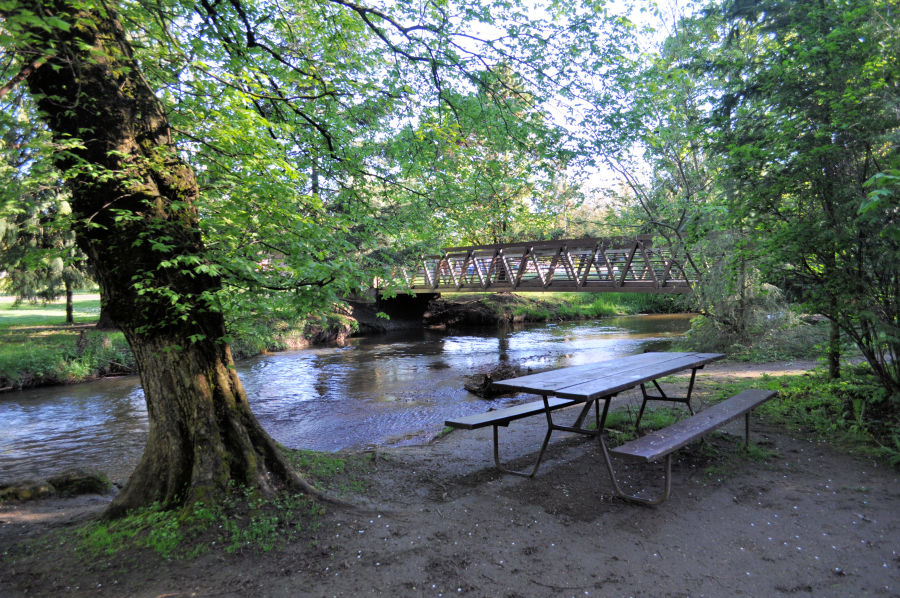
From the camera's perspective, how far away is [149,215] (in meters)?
3.65

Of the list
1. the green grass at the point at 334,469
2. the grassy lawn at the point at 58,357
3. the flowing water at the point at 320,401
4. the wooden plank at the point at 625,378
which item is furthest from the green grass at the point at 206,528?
the grassy lawn at the point at 58,357

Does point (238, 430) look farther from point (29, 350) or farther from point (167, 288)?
point (29, 350)

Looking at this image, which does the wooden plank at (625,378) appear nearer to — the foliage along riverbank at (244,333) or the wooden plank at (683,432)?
the wooden plank at (683,432)

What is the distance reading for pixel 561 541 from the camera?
10.7 ft

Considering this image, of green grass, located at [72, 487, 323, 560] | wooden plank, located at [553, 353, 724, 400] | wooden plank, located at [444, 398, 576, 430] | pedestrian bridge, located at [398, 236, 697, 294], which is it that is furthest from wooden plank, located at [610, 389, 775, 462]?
pedestrian bridge, located at [398, 236, 697, 294]

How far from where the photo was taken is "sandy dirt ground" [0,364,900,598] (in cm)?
279

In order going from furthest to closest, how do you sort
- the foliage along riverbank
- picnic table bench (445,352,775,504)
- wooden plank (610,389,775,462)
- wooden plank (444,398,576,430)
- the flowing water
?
the foliage along riverbank → the flowing water → wooden plank (444,398,576,430) → picnic table bench (445,352,775,504) → wooden plank (610,389,775,462)

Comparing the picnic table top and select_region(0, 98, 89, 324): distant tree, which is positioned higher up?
select_region(0, 98, 89, 324): distant tree

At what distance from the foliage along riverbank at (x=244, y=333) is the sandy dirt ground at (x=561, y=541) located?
1.60 metres

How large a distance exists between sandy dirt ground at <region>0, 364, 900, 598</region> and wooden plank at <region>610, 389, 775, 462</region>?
465 mm

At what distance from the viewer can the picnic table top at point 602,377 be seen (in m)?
3.93

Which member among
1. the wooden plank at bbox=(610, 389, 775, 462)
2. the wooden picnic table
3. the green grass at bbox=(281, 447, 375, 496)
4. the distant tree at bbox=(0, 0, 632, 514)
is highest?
the distant tree at bbox=(0, 0, 632, 514)

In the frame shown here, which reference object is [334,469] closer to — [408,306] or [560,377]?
[560,377]

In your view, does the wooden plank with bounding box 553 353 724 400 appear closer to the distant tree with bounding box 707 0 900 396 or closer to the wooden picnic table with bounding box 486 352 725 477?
the wooden picnic table with bounding box 486 352 725 477
